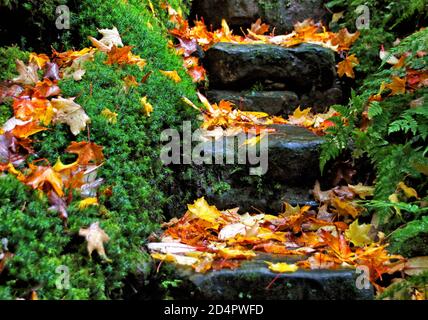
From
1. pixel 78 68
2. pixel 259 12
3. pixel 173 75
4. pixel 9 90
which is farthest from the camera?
pixel 259 12

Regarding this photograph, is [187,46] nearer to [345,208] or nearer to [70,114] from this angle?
[70,114]

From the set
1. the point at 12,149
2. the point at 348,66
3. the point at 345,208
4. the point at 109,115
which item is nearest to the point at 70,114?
the point at 109,115

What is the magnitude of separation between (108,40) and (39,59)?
1.78 ft

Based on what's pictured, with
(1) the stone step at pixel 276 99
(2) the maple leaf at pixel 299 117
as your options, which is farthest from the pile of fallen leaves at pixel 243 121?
(1) the stone step at pixel 276 99

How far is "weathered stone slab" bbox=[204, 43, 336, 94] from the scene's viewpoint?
13.4 feet

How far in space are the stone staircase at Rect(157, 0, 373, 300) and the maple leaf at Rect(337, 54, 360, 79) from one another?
72mm

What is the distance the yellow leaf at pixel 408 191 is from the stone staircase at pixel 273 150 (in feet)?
2.02

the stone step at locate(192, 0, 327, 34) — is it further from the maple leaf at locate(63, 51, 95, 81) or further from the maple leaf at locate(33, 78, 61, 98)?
the maple leaf at locate(33, 78, 61, 98)

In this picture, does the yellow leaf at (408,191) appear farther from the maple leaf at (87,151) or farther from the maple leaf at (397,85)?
the maple leaf at (87,151)

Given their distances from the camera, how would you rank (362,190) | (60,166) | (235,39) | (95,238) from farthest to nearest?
(235,39)
(362,190)
(60,166)
(95,238)

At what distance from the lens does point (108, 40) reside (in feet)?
10.2

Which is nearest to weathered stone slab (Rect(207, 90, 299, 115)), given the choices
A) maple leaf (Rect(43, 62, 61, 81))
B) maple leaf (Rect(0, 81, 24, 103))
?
maple leaf (Rect(43, 62, 61, 81))

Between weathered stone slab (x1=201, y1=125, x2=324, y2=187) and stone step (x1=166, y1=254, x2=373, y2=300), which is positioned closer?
stone step (x1=166, y1=254, x2=373, y2=300)

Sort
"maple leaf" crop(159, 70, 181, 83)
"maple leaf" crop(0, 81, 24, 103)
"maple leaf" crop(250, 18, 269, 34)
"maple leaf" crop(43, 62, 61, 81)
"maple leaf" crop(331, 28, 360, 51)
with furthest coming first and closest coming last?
"maple leaf" crop(250, 18, 269, 34) → "maple leaf" crop(331, 28, 360, 51) → "maple leaf" crop(159, 70, 181, 83) → "maple leaf" crop(43, 62, 61, 81) → "maple leaf" crop(0, 81, 24, 103)
